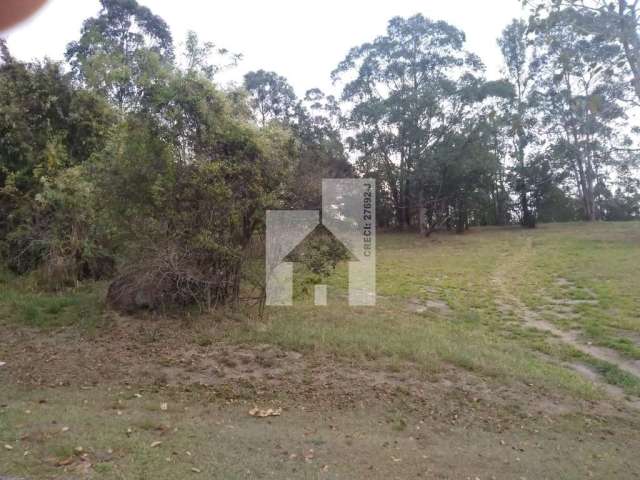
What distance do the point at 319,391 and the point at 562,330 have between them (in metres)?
4.57

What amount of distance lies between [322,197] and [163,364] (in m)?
2.99

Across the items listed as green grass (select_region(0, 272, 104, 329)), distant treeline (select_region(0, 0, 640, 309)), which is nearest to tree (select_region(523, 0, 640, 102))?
distant treeline (select_region(0, 0, 640, 309))

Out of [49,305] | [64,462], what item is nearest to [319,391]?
[64,462]

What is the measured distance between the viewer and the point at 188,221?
5.51 metres

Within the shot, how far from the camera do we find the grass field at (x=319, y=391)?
2.99 m

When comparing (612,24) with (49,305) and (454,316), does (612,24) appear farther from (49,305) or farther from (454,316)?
(49,305)

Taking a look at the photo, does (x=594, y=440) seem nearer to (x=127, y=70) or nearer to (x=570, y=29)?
(x=570, y=29)

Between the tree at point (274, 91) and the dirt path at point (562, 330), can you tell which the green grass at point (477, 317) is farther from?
Answer: the tree at point (274, 91)

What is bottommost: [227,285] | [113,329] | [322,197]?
[113,329]

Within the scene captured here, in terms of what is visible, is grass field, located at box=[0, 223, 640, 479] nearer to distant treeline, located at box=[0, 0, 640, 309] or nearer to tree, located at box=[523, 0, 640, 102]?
distant treeline, located at box=[0, 0, 640, 309]

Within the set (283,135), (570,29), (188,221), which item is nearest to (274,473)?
(188,221)

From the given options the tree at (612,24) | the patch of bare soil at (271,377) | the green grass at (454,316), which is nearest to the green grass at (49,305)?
the green grass at (454,316)

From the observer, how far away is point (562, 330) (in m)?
6.90

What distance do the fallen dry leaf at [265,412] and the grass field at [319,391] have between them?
0.06 meters
